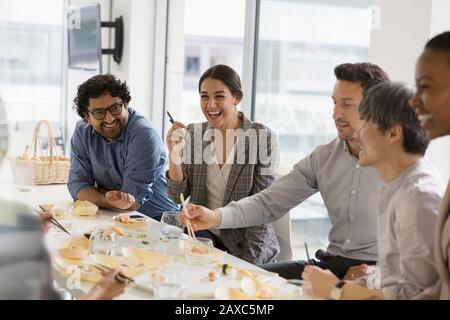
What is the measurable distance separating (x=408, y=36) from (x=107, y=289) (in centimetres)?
173

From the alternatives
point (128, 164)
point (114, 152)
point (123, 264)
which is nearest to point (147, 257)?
point (123, 264)

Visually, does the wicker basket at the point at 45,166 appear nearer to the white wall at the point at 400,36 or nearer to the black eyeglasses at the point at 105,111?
the black eyeglasses at the point at 105,111

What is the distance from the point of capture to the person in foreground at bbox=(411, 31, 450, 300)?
1.54 metres

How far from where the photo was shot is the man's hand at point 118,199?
9.34 feet

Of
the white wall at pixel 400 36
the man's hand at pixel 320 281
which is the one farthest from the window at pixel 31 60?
the man's hand at pixel 320 281

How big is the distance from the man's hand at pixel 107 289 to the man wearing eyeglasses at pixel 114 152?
1395 millimetres

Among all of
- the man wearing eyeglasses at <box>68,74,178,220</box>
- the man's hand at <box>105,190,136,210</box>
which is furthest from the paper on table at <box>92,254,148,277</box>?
the man wearing eyeglasses at <box>68,74,178,220</box>

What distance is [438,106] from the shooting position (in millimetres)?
1563

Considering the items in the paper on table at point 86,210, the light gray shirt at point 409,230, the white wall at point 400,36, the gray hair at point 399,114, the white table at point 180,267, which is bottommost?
the paper on table at point 86,210

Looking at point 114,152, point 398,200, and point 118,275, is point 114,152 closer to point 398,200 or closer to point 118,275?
point 118,275

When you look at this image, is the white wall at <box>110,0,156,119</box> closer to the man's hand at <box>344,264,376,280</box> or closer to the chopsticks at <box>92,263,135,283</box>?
the man's hand at <box>344,264,376,280</box>

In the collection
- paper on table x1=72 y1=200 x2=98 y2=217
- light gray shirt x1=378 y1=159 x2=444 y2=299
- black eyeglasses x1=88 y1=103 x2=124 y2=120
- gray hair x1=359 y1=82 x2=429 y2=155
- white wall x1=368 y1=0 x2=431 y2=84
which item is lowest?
paper on table x1=72 y1=200 x2=98 y2=217

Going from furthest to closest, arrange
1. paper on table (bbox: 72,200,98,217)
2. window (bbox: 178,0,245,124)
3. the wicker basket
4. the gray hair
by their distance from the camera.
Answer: window (bbox: 178,0,245,124)
the wicker basket
paper on table (bbox: 72,200,98,217)
the gray hair

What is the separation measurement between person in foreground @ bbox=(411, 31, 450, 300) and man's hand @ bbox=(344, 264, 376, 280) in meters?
0.64
